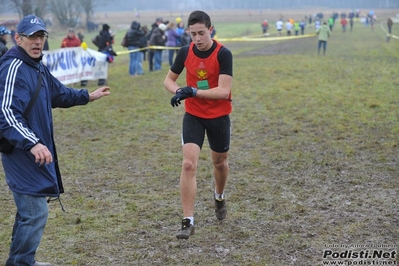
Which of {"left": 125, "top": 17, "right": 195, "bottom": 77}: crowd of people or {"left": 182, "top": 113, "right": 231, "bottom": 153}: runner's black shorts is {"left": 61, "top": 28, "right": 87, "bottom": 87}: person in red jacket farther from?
{"left": 182, "top": 113, "right": 231, "bottom": 153}: runner's black shorts

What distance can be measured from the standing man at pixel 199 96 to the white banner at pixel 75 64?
11.4 metres

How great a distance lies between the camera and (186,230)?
563 cm

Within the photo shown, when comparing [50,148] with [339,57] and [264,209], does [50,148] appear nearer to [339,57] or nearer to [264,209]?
[264,209]

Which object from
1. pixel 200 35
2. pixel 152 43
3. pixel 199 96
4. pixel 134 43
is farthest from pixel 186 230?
pixel 152 43

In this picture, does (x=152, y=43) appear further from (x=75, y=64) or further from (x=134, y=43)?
(x=75, y=64)

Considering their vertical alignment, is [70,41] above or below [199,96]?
below

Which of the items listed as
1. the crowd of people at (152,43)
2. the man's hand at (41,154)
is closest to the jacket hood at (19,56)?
the man's hand at (41,154)

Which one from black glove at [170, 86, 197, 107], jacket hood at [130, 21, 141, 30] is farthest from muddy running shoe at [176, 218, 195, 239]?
jacket hood at [130, 21, 141, 30]

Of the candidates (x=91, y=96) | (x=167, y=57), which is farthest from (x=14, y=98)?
(x=167, y=57)

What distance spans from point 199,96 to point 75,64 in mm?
12767

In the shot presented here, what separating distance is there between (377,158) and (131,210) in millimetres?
4062

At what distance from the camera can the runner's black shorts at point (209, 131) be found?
19.0 ft

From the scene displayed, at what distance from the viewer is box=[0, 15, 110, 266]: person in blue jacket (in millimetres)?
4137

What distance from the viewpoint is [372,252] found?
17.2 feet
